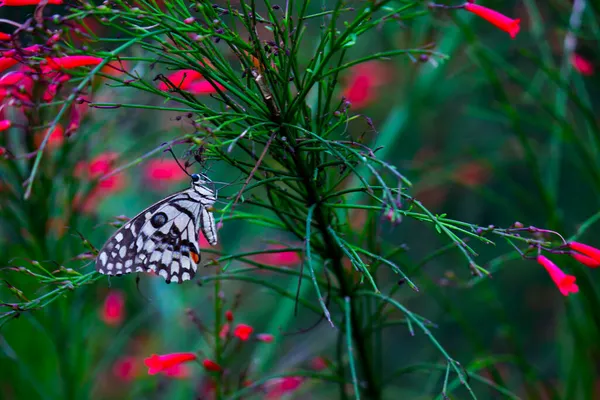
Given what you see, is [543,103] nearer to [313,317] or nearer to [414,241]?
[414,241]

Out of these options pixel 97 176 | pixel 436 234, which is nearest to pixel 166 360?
pixel 97 176

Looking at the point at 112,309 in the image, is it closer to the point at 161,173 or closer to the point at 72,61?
the point at 161,173

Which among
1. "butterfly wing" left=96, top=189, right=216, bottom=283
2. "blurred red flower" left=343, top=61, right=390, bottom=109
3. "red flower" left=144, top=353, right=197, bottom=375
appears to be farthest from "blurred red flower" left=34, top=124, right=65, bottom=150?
"blurred red flower" left=343, top=61, right=390, bottom=109

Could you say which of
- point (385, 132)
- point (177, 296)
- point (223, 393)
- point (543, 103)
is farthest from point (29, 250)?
point (543, 103)

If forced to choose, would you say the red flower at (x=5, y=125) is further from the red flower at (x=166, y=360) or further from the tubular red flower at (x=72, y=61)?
the red flower at (x=166, y=360)

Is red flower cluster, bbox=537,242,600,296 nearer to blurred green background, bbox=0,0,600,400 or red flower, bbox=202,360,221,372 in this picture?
blurred green background, bbox=0,0,600,400


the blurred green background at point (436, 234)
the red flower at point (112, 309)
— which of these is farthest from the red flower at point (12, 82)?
the red flower at point (112, 309)
